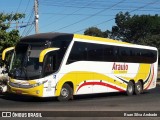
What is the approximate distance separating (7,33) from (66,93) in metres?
9.47

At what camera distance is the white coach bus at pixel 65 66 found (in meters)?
19.5

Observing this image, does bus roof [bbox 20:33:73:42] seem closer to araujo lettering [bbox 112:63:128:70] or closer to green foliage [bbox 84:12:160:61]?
araujo lettering [bbox 112:63:128:70]

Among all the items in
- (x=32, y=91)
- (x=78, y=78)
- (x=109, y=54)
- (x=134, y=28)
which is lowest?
(x=32, y=91)

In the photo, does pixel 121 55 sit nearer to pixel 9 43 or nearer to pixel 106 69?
pixel 106 69

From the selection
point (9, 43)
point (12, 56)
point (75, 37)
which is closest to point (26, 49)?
point (12, 56)

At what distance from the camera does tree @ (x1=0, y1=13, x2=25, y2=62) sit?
28.5 m

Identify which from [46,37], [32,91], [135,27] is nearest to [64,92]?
[32,91]

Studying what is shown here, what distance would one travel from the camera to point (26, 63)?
1964 centimetres

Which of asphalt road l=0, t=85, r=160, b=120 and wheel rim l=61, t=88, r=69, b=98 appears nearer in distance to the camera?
asphalt road l=0, t=85, r=160, b=120

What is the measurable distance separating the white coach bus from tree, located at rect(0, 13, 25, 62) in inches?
300

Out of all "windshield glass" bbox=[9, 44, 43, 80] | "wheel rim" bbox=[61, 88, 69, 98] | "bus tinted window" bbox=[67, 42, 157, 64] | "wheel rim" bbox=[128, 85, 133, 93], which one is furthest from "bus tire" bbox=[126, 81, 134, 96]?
"windshield glass" bbox=[9, 44, 43, 80]

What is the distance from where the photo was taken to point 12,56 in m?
20.8

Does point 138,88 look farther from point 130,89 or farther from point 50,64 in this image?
point 50,64

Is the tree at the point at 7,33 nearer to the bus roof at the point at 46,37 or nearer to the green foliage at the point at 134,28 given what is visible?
the bus roof at the point at 46,37
